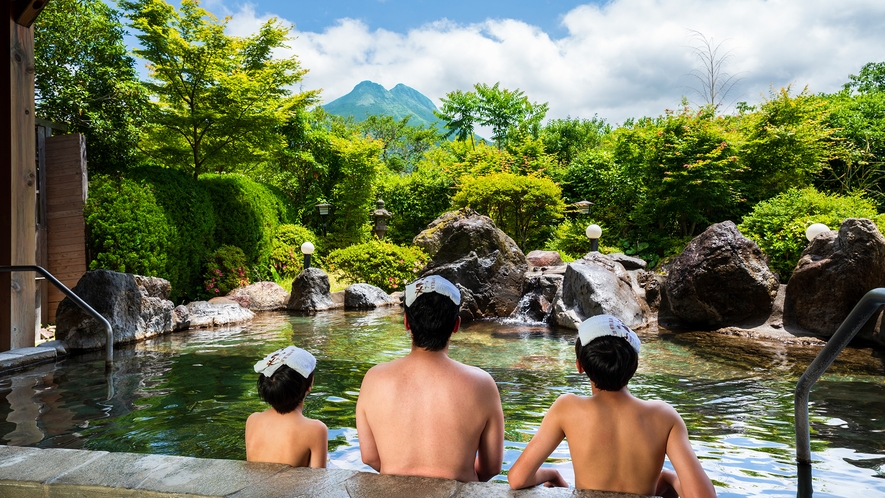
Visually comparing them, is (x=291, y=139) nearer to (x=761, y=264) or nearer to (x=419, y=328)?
(x=761, y=264)

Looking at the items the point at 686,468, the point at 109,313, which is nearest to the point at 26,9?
the point at 109,313

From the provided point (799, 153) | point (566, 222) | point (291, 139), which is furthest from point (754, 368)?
point (291, 139)

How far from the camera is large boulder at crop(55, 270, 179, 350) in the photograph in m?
7.80

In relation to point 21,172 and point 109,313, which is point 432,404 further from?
point 109,313

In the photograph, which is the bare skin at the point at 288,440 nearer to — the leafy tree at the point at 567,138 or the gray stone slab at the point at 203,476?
the gray stone slab at the point at 203,476

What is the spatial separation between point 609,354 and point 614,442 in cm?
33

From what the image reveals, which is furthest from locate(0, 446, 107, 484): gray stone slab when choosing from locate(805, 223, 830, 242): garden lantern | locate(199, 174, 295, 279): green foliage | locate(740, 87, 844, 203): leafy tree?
locate(740, 87, 844, 203): leafy tree

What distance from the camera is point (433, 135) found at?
37719 mm

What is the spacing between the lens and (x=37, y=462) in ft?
8.25

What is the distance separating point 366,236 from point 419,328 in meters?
17.2

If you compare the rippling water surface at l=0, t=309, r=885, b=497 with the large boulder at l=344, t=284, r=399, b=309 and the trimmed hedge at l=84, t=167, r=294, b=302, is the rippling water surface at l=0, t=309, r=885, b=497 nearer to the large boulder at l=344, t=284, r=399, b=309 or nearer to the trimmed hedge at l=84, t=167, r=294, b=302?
the trimmed hedge at l=84, t=167, r=294, b=302

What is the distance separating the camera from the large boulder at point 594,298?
32.7 ft

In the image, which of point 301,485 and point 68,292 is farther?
point 68,292

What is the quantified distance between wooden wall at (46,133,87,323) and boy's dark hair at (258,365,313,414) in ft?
28.0
